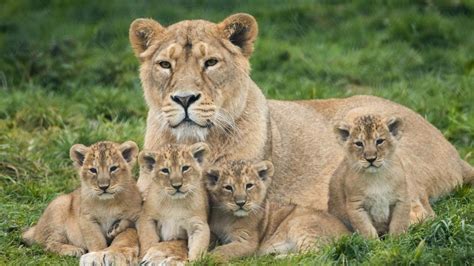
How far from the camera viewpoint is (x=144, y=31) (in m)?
9.66

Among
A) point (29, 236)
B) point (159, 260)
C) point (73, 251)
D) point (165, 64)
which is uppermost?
point (165, 64)

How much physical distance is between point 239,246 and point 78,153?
1.44 m

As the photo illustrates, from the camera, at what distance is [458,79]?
15.1 m

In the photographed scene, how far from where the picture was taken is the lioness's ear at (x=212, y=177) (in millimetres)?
8906

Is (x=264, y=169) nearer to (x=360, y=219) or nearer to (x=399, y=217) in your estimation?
(x=360, y=219)

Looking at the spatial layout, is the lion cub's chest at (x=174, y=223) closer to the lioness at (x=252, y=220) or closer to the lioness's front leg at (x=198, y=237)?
the lioness's front leg at (x=198, y=237)

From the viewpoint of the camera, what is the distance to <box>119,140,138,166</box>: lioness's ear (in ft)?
30.0

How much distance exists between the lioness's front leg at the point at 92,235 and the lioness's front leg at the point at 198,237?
2.36ft

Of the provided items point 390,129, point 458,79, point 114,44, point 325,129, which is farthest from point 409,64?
point 390,129

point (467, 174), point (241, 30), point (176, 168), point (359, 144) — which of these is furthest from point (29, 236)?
point (467, 174)

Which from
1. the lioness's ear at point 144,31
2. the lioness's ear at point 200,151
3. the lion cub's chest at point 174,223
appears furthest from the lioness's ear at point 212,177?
the lioness's ear at point 144,31

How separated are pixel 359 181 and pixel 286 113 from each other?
2.00 m

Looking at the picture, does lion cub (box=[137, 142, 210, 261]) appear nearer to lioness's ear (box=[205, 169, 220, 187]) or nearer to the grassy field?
lioness's ear (box=[205, 169, 220, 187])

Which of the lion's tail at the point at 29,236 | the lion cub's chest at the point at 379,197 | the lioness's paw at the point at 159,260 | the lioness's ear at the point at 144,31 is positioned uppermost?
the lioness's ear at the point at 144,31
